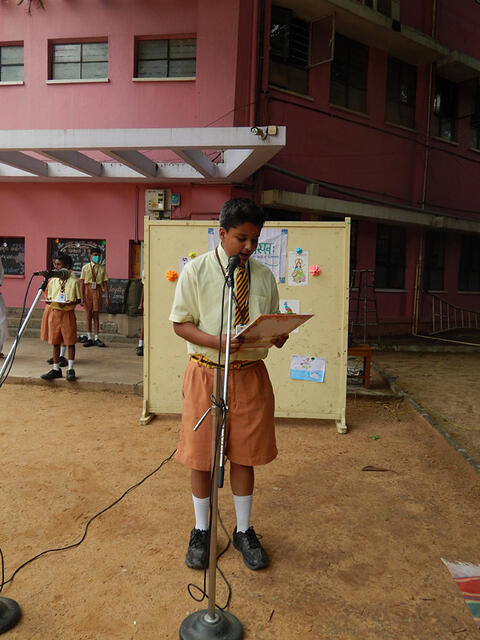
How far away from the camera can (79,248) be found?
10961 mm

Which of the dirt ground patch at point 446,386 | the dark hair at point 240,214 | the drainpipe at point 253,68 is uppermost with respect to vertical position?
the drainpipe at point 253,68

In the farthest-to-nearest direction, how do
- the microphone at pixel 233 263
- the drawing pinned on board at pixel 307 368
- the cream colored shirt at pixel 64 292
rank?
the cream colored shirt at pixel 64 292, the drawing pinned on board at pixel 307 368, the microphone at pixel 233 263

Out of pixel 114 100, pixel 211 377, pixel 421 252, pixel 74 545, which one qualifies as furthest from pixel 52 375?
pixel 421 252

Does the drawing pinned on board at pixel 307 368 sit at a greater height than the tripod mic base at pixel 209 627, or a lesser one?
greater

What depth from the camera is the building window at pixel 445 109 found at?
13.4 m

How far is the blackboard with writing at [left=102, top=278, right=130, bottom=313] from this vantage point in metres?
10.5

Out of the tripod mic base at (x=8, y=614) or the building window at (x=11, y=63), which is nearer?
the tripod mic base at (x=8, y=614)

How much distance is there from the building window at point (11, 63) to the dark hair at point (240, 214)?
11.0 m

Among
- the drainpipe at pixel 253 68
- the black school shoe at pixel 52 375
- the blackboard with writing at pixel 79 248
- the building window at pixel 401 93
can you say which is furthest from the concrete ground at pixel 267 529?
the building window at pixel 401 93

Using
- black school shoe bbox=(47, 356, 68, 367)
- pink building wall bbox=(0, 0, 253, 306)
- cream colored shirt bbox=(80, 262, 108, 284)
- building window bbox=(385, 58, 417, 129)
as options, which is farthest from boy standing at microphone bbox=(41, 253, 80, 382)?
building window bbox=(385, 58, 417, 129)

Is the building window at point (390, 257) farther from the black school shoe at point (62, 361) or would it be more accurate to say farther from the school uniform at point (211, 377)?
the school uniform at point (211, 377)

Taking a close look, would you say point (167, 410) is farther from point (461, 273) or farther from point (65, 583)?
point (461, 273)

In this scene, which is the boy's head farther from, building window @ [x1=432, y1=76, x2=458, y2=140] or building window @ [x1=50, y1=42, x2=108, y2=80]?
building window @ [x1=432, y1=76, x2=458, y2=140]

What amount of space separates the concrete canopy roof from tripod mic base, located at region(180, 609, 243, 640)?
625cm
